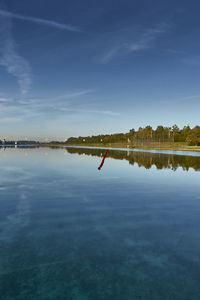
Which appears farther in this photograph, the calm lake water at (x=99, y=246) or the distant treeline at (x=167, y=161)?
the distant treeline at (x=167, y=161)

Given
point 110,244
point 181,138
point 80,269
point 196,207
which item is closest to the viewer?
point 80,269

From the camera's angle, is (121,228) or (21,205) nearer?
(121,228)

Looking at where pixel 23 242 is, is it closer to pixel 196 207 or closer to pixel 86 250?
pixel 86 250

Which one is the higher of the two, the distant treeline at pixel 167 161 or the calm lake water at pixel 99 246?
the distant treeline at pixel 167 161

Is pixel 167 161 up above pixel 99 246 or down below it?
above

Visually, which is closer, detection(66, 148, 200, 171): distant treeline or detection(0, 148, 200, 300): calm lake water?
detection(0, 148, 200, 300): calm lake water

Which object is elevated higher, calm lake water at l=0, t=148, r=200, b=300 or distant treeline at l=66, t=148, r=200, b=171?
distant treeline at l=66, t=148, r=200, b=171

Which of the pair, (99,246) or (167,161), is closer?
(99,246)

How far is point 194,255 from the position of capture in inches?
343

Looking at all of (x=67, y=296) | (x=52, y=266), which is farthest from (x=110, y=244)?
(x=67, y=296)

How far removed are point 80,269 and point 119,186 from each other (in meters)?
14.7

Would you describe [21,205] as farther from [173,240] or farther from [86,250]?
[173,240]

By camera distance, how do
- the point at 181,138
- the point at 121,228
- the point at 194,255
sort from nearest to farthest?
1. the point at 194,255
2. the point at 121,228
3. the point at 181,138

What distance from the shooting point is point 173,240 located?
1004 cm
